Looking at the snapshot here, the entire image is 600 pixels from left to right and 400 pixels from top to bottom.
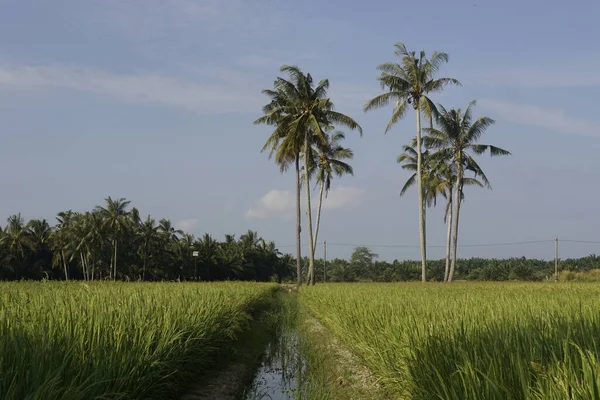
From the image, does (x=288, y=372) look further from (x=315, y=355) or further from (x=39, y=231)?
(x=39, y=231)

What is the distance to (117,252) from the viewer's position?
5925 cm

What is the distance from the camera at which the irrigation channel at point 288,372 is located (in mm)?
5719

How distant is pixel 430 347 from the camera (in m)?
4.04

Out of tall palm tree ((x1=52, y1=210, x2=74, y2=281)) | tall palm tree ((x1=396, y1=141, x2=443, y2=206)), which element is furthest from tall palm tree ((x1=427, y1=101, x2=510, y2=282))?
tall palm tree ((x1=52, y1=210, x2=74, y2=281))

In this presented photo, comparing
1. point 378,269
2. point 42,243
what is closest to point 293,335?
point 42,243

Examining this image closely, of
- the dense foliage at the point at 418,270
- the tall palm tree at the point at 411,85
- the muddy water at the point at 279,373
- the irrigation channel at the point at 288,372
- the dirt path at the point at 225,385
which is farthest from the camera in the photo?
the dense foliage at the point at 418,270

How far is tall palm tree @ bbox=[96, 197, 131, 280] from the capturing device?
54062mm

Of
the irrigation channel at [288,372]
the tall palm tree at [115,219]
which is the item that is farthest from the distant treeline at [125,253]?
the irrigation channel at [288,372]

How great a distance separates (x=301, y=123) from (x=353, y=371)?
942 inches

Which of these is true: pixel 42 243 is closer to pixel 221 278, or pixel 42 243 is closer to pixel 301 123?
pixel 221 278

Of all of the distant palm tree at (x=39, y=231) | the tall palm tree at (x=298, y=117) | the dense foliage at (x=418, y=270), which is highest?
the tall palm tree at (x=298, y=117)

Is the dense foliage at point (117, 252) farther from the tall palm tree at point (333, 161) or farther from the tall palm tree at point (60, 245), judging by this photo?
the tall palm tree at point (333, 161)

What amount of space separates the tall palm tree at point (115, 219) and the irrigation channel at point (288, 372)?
155ft

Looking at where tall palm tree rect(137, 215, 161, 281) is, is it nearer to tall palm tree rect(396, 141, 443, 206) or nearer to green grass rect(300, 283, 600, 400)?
tall palm tree rect(396, 141, 443, 206)
